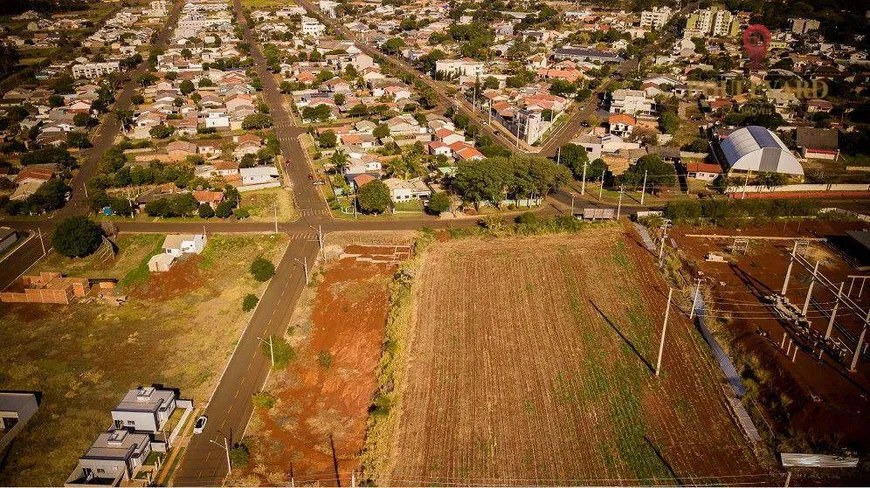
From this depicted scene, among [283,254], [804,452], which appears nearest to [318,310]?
[283,254]

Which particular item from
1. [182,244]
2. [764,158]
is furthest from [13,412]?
[764,158]

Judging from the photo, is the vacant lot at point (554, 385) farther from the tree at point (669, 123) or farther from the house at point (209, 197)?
the tree at point (669, 123)

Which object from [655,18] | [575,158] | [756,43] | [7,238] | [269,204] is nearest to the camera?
[7,238]

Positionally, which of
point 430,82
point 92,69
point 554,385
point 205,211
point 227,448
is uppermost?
point 227,448

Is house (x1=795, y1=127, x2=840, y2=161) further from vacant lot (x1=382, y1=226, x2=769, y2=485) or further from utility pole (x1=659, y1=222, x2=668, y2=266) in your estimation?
vacant lot (x1=382, y1=226, x2=769, y2=485)

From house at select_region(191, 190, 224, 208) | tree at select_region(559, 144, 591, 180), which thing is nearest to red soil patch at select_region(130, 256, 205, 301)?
house at select_region(191, 190, 224, 208)

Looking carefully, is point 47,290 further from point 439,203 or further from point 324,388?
point 439,203
